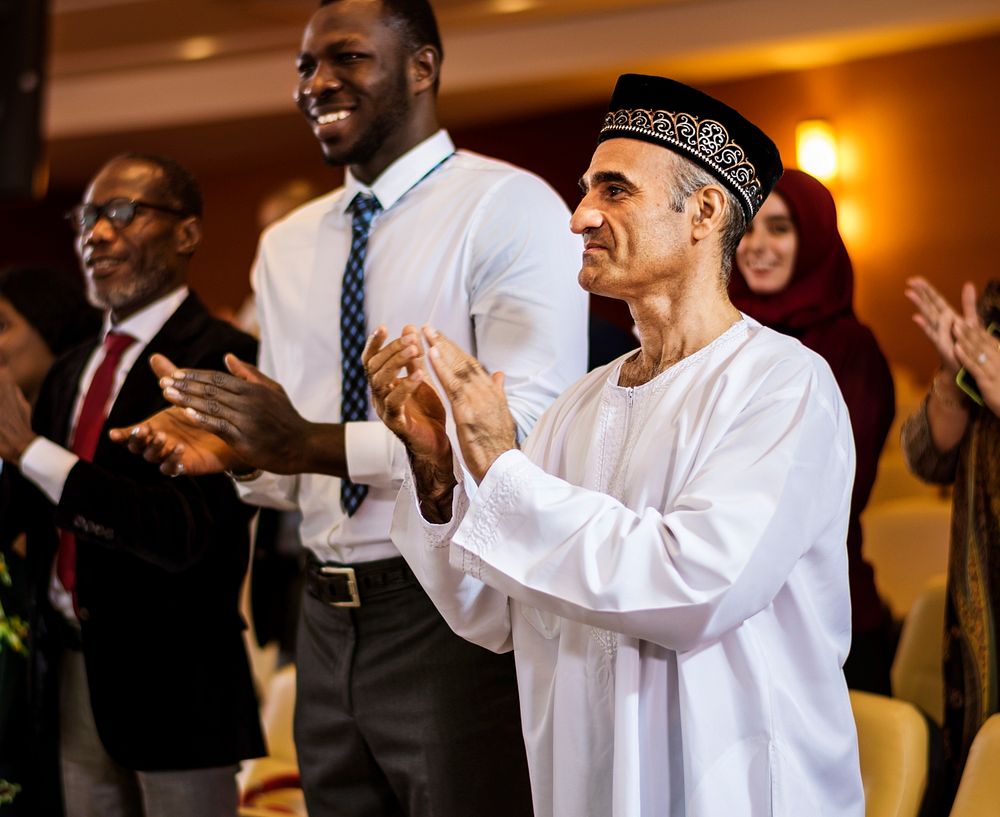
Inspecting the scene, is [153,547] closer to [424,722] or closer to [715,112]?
[424,722]

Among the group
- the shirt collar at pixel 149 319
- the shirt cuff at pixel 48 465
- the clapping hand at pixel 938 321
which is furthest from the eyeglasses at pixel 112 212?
the clapping hand at pixel 938 321

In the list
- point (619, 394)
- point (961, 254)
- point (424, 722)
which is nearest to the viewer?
point (619, 394)

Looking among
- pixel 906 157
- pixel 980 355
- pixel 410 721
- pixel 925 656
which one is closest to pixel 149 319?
pixel 410 721

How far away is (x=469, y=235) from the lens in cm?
238

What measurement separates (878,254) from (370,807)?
5745 millimetres

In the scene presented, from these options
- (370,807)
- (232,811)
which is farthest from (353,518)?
(232,811)

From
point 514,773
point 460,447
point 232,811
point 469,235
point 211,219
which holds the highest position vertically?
point 211,219

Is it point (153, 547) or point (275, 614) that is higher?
point (153, 547)

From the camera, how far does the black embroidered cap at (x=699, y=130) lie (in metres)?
1.83

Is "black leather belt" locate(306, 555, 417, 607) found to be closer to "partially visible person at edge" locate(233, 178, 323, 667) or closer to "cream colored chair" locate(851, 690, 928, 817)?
"partially visible person at edge" locate(233, 178, 323, 667)

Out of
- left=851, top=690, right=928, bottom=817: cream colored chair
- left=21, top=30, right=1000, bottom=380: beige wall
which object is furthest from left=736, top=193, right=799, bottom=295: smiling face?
left=21, top=30, right=1000, bottom=380: beige wall

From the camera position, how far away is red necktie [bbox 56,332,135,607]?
277cm

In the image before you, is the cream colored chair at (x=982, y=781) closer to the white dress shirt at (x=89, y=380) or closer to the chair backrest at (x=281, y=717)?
the white dress shirt at (x=89, y=380)

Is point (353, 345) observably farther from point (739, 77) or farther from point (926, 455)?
point (739, 77)
